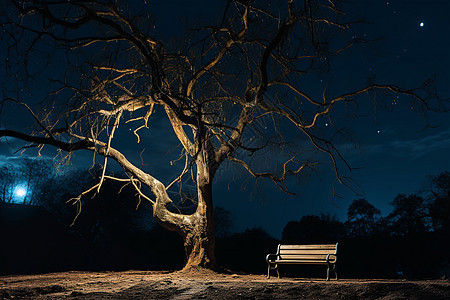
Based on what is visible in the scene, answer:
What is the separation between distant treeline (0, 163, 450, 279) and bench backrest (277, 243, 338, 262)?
538 inches

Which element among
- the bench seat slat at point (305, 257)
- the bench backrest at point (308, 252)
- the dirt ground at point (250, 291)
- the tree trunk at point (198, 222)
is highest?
the tree trunk at point (198, 222)

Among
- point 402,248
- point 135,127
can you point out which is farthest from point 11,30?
point 402,248

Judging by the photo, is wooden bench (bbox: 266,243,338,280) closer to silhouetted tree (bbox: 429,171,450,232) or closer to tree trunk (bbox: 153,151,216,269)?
tree trunk (bbox: 153,151,216,269)

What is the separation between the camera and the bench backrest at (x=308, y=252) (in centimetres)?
875

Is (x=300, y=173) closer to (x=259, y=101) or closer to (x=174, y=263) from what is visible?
(x=259, y=101)

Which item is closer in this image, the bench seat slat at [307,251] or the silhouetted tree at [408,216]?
the bench seat slat at [307,251]

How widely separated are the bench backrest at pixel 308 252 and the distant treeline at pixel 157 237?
13671 millimetres

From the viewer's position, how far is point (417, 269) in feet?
85.5

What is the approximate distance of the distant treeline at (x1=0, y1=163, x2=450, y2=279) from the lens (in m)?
24.5

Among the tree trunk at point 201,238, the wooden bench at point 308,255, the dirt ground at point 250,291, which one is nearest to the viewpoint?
the dirt ground at point 250,291

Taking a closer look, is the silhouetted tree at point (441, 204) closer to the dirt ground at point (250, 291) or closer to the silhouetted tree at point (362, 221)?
the silhouetted tree at point (362, 221)

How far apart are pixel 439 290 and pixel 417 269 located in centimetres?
2457

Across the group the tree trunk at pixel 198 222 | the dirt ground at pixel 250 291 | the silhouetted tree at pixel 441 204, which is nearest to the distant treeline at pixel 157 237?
the silhouetted tree at pixel 441 204

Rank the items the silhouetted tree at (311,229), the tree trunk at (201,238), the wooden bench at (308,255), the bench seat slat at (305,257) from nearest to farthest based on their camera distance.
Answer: the wooden bench at (308,255)
the bench seat slat at (305,257)
the tree trunk at (201,238)
the silhouetted tree at (311,229)
